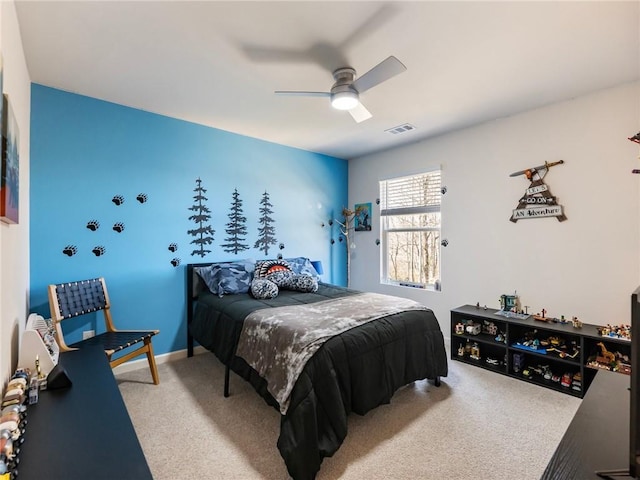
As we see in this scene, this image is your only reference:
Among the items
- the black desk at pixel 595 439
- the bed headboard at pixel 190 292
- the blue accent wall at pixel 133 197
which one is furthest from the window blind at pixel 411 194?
the black desk at pixel 595 439

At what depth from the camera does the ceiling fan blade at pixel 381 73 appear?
1.74m

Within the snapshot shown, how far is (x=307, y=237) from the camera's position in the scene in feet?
14.6

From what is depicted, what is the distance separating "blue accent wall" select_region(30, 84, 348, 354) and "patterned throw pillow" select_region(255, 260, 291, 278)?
42 centimetres

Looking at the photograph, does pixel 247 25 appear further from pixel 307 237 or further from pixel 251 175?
pixel 307 237

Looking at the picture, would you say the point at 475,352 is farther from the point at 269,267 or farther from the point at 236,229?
the point at 236,229

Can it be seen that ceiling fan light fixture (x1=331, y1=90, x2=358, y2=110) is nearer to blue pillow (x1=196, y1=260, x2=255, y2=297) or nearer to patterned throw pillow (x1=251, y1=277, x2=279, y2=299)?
patterned throw pillow (x1=251, y1=277, x2=279, y2=299)

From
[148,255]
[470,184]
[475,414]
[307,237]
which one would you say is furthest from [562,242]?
[148,255]

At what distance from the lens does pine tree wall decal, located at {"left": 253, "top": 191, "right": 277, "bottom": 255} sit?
3951 mm

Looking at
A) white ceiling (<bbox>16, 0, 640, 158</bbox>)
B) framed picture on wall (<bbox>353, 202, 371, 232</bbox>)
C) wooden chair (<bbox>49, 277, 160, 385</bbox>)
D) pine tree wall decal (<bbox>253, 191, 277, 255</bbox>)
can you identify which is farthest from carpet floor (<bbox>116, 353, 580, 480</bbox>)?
white ceiling (<bbox>16, 0, 640, 158</bbox>)

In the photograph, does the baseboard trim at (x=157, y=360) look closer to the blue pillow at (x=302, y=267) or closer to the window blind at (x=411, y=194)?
the blue pillow at (x=302, y=267)

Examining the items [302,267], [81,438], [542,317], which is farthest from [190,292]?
[542,317]

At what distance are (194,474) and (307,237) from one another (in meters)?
3.13

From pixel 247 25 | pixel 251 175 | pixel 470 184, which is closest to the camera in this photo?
pixel 247 25

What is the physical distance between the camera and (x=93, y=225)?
2771mm
